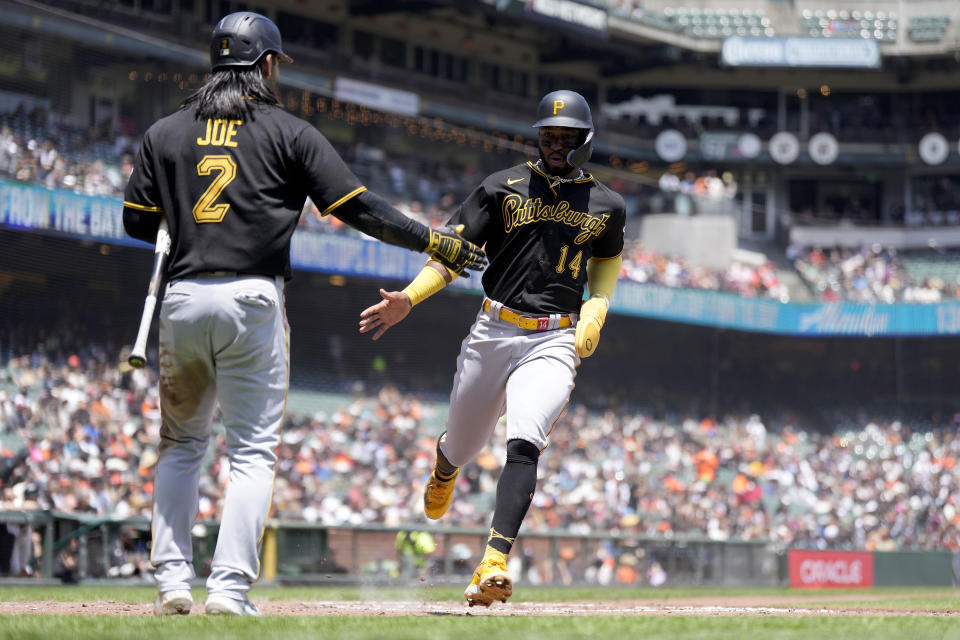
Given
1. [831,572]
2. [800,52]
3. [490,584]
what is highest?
[800,52]

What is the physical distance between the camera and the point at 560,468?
22109 millimetres

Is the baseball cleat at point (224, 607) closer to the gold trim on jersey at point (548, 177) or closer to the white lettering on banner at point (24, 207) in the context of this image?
the gold trim on jersey at point (548, 177)

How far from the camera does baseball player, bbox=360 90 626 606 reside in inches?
241

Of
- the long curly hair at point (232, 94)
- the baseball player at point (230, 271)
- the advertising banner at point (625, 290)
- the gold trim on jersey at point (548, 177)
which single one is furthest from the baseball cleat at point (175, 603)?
the advertising banner at point (625, 290)

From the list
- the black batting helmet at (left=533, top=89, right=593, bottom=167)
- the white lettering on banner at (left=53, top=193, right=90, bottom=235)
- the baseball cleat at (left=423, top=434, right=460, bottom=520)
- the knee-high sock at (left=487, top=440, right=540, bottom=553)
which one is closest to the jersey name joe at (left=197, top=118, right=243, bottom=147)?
the black batting helmet at (left=533, top=89, right=593, bottom=167)

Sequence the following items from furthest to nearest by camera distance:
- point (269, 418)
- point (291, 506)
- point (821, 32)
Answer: point (821, 32)
point (291, 506)
point (269, 418)

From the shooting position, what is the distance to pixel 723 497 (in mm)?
23766

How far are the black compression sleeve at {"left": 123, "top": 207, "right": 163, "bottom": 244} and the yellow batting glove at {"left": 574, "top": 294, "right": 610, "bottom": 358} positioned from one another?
2.18 m

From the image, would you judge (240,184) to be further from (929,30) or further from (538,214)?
(929,30)

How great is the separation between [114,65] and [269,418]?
16605 mm

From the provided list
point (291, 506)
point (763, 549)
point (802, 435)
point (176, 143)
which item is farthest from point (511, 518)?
point (802, 435)

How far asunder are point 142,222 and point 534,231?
6.75 ft

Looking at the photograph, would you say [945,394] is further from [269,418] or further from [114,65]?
[269,418]

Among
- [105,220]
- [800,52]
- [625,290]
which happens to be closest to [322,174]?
[105,220]
